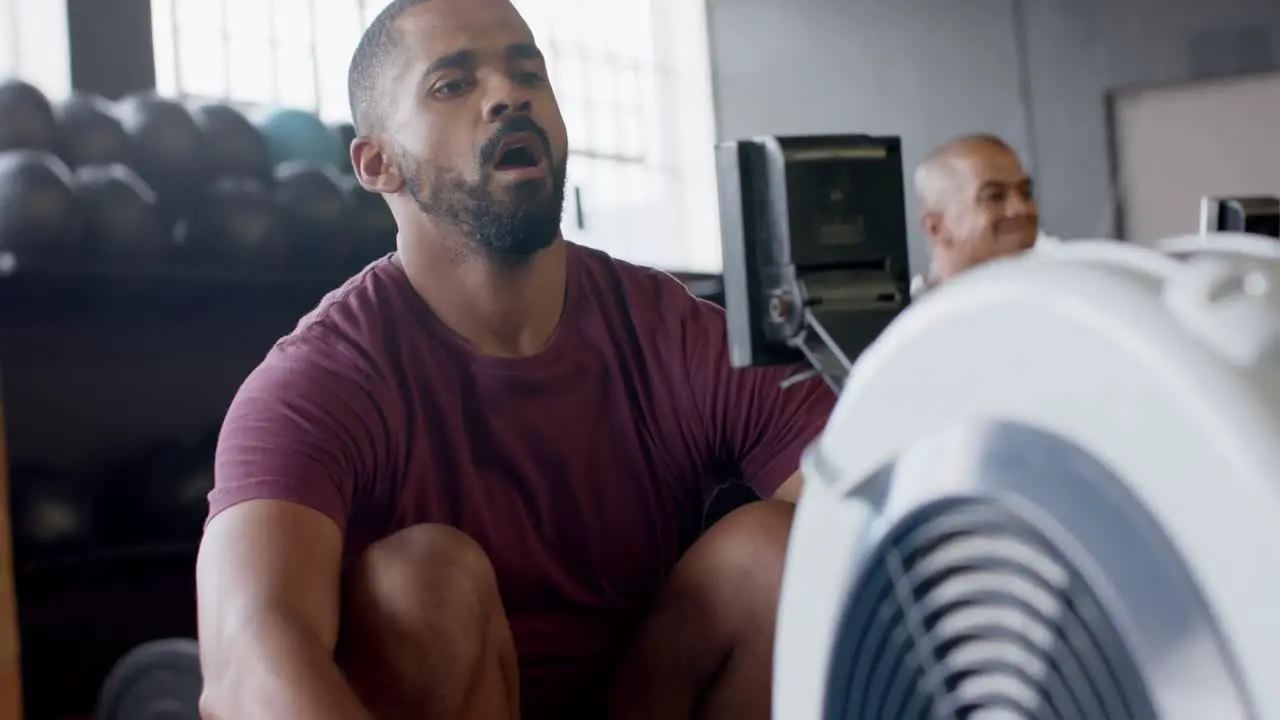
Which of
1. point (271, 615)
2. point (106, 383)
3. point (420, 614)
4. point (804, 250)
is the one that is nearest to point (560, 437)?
point (420, 614)

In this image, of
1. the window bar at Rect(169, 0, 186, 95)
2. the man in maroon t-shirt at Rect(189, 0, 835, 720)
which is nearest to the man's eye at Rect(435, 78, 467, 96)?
the man in maroon t-shirt at Rect(189, 0, 835, 720)

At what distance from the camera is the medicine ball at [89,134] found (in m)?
3.05

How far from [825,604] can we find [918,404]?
13 cm

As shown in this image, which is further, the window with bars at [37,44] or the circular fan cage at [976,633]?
the window with bars at [37,44]

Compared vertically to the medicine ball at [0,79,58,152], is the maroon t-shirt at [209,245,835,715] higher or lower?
lower

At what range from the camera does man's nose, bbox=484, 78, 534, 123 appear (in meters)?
1.47

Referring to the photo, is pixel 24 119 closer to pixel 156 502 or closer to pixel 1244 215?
pixel 156 502

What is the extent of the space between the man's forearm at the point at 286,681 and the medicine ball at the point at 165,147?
2.09 m

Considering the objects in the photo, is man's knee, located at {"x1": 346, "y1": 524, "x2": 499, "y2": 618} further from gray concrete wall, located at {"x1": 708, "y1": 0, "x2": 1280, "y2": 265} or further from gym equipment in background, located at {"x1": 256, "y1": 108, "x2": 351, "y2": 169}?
gray concrete wall, located at {"x1": 708, "y1": 0, "x2": 1280, "y2": 265}

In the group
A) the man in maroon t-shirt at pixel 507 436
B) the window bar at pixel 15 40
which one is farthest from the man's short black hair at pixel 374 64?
the window bar at pixel 15 40

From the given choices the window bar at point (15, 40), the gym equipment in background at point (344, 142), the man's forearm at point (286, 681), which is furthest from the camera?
the window bar at point (15, 40)

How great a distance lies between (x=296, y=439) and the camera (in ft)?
4.22

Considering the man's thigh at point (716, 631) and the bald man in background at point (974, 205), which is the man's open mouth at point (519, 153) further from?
the bald man in background at point (974, 205)

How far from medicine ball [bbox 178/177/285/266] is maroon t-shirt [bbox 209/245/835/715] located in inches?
68.8
